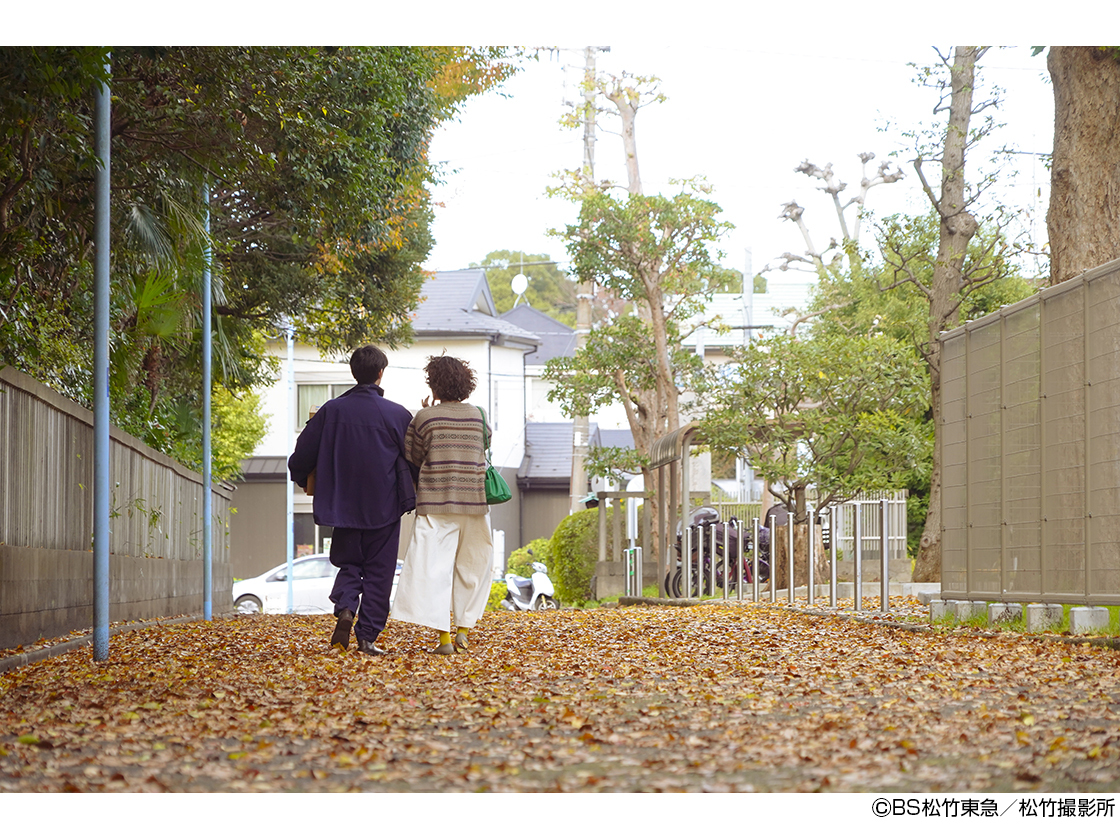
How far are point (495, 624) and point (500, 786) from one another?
6686mm

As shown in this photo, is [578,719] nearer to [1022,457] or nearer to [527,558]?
[1022,457]

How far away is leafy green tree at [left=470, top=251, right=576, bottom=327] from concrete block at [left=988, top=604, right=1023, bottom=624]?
137 ft

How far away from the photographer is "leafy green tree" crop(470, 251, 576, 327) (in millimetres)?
50062

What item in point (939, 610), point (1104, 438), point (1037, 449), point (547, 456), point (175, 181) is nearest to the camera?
point (1104, 438)

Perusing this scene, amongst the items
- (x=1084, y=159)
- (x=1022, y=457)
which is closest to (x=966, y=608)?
(x=1022, y=457)

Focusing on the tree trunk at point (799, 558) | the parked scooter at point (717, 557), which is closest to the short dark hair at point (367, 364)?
the parked scooter at point (717, 557)

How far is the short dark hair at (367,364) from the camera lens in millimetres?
6840

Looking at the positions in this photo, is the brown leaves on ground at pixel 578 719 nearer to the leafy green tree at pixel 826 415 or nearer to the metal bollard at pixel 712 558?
the metal bollard at pixel 712 558

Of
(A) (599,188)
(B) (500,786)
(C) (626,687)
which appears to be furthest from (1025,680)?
(A) (599,188)

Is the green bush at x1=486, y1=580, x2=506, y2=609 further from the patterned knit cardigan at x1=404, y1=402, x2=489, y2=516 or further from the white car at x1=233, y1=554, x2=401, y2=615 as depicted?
the patterned knit cardigan at x1=404, y1=402, x2=489, y2=516

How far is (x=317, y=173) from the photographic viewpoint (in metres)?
10.3

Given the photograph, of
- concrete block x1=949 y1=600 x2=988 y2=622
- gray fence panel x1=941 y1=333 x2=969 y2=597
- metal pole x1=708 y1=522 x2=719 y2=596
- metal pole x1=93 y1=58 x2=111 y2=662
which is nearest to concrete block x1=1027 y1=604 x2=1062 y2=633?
concrete block x1=949 y1=600 x2=988 y2=622

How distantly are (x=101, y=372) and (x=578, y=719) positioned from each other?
3766 millimetres

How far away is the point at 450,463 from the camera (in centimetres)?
659
